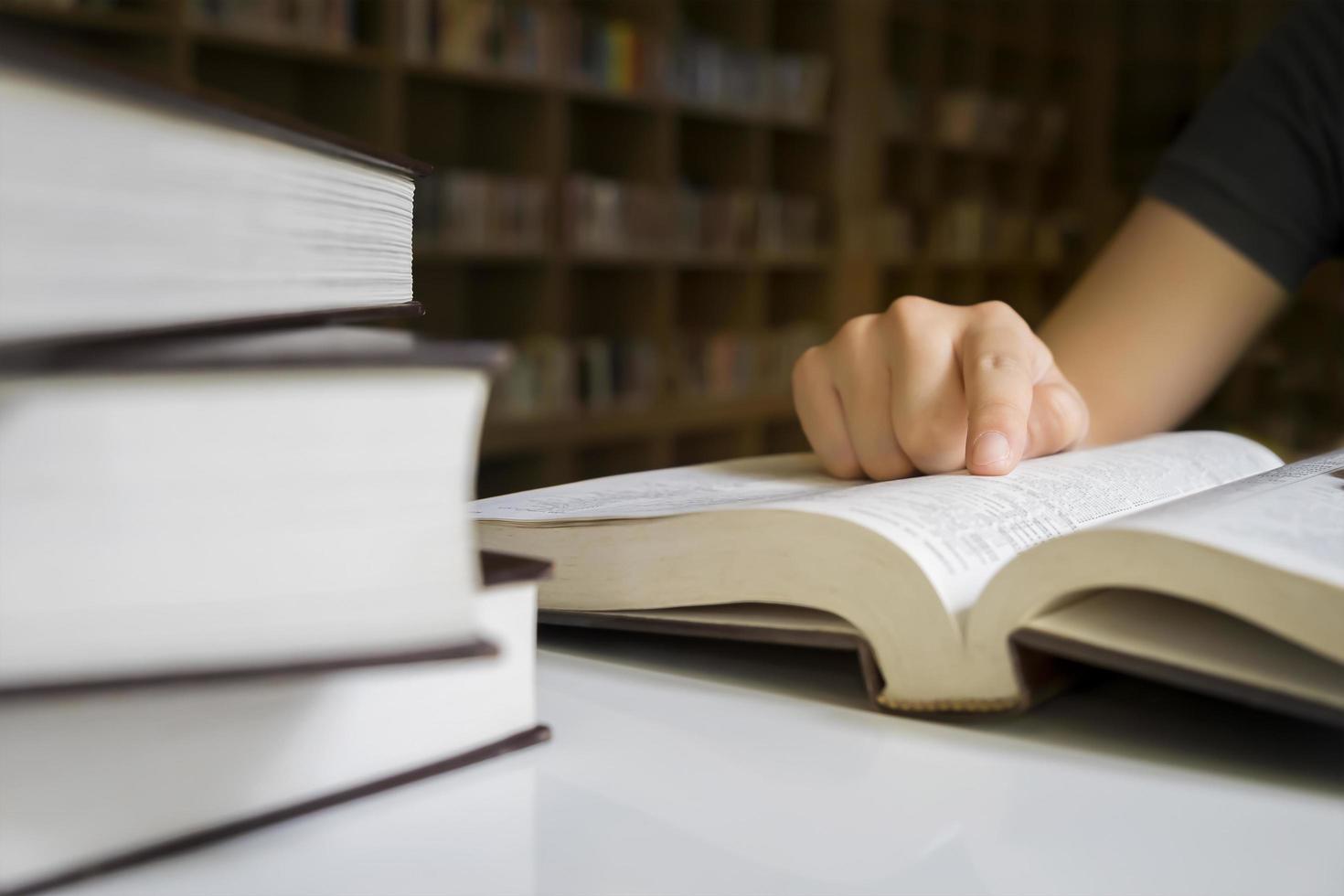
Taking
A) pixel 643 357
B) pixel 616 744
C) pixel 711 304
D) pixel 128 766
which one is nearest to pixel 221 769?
pixel 128 766

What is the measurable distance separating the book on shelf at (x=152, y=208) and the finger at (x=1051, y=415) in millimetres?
438

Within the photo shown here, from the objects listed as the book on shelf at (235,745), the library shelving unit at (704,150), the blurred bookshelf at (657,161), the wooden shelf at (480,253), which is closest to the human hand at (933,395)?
the book on shelf at (235,745)

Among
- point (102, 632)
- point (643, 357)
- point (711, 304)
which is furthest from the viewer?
point (711, 304)

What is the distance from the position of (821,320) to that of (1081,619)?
4127 millimetres

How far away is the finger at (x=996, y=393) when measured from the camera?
22.1 inches

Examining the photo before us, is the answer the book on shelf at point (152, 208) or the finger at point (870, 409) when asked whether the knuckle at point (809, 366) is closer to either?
the finger at point (870, 409)

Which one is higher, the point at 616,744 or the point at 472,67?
the point at 472,67

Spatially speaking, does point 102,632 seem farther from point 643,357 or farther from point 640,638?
point 643,357

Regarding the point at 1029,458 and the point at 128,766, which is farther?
the point at 1029,458

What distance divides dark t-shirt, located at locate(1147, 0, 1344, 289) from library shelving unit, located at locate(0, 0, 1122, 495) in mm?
2012

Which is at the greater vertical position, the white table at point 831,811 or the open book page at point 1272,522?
the open book page at point 1272,522

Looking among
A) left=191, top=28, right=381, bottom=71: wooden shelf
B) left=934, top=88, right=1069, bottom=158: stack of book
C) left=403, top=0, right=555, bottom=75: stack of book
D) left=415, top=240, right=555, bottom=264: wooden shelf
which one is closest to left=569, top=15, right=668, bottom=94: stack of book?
left=403, top=0, right=555, bottom=75: stack of book

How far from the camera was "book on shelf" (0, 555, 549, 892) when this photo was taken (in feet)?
0.92

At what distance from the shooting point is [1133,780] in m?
0.38
